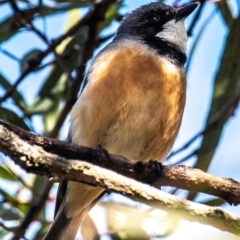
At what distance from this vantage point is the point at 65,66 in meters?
4.23

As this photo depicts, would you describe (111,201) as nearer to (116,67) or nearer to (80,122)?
(80,122)

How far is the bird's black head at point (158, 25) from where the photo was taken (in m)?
4.38

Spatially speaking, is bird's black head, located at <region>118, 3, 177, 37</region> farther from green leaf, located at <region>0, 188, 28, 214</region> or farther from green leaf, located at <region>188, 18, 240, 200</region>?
green leaf, located at <region>0, 188, 28, 214</region>

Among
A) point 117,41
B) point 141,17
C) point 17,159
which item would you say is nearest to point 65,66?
point 117,41

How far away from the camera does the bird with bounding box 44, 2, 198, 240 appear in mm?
3770

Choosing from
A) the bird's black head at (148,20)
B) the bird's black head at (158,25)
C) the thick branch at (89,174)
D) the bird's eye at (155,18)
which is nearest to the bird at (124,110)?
the bird's black head at (158,25)

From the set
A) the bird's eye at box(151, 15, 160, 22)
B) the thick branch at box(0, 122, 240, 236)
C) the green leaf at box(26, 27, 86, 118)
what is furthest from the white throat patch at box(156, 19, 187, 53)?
the thick branch at box(0, 122, 240, 236)

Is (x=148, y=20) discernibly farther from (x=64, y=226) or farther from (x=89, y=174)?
(x=89, y=174)

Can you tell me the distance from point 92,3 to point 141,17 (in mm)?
464

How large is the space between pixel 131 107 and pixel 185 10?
1.11 meters

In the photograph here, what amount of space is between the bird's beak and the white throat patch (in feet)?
0.12

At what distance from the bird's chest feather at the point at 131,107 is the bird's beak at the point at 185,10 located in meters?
0.71

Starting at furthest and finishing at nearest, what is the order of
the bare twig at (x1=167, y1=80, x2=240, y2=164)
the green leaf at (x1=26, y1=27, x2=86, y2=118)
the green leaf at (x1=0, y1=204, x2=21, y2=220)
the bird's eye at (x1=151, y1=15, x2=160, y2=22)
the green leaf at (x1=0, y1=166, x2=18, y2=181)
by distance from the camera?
the bird's eye at (x1=151, y1=15, x2=160, y2=22)
the green leaf at (x1=26, y1=27, x2=86, y2=118)
the green leaf at (x1=0, y1=166, x2=18, y2=181)
the green leaf at (x1=0, y1=204, x2=21, y2=220)
the bare twig at (x1=167, y1=80, x2=240, y2=164)

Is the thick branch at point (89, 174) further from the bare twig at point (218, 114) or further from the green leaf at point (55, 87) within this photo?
the green leaf at point (55, 87)
